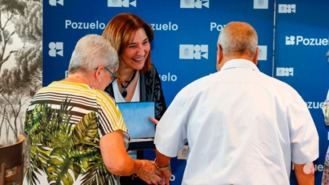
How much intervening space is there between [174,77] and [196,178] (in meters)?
2.04

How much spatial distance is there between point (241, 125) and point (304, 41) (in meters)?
2.29

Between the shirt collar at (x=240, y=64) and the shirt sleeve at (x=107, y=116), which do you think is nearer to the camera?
the shirt sleeve at (x=107, y=116)

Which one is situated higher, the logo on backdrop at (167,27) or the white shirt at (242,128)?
the logo on backdrop at (167,27)

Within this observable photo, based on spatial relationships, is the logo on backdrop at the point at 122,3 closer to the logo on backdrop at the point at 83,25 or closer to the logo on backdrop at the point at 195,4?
the logo on backdrop at the point at 83,25

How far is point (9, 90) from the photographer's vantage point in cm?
395

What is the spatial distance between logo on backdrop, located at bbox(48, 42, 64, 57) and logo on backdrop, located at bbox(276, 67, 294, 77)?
1.83 meters

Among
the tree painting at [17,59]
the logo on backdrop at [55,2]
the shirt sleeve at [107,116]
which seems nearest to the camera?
the shirt sleeve at [107,116]

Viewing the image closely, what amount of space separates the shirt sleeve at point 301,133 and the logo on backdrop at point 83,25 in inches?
93.6

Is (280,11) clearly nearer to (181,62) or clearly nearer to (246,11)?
(246,11)

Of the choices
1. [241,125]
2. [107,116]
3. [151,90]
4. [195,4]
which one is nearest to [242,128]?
[241,125]

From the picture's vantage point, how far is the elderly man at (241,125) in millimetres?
2152

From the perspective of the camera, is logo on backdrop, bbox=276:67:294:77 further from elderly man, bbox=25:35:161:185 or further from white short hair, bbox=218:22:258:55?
elderly man, bbox=25:35:161:185

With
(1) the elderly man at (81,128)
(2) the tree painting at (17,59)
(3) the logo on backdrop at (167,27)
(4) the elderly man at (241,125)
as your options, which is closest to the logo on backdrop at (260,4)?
(3) the logo on backdrop at (167,27)

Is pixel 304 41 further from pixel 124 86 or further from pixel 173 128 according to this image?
pixel 173 128
